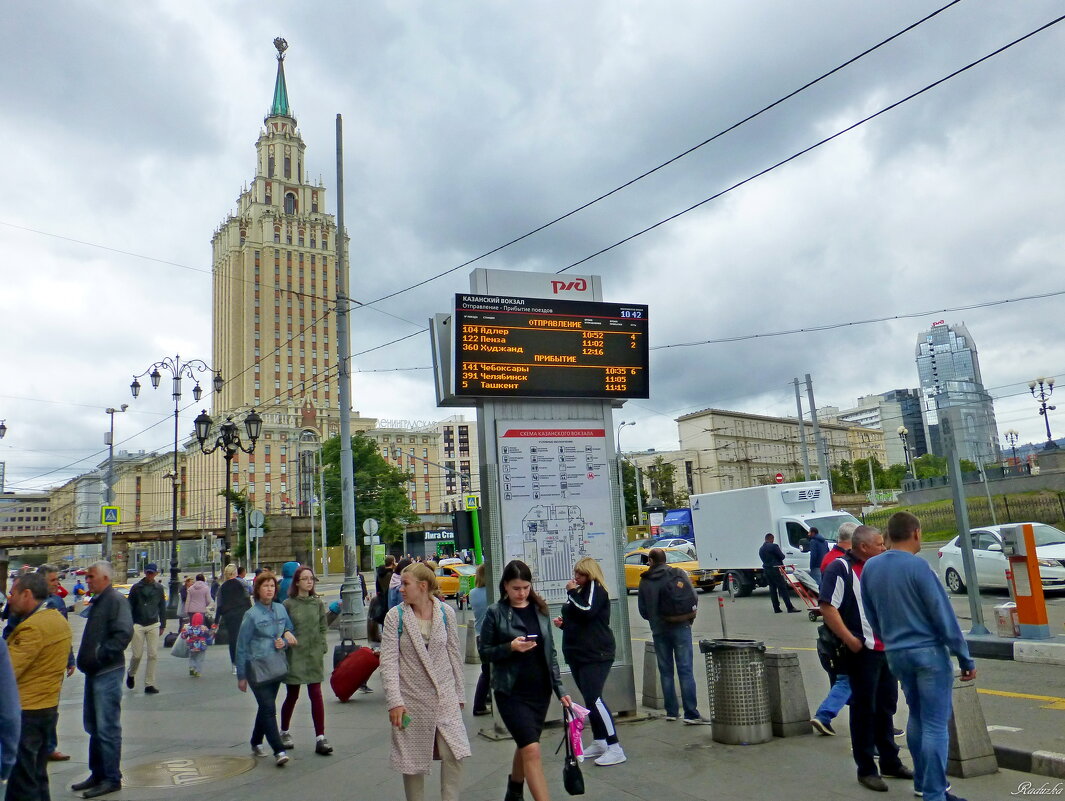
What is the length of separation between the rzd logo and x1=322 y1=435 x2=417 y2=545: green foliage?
200 ft

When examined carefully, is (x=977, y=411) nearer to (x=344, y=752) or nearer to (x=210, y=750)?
(x=344, y=752)

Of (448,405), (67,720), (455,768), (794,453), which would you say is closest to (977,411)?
(448,405)

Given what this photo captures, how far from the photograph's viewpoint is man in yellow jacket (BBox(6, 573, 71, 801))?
224 inches

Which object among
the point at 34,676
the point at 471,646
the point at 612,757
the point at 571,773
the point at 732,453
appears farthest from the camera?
the point at 732,453

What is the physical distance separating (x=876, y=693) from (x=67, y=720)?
10161 millimetres

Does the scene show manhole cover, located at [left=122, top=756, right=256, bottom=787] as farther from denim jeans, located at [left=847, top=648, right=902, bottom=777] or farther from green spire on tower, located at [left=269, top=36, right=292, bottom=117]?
green spire on tower, located at [left=269, top=36, right=292, bottom=117]

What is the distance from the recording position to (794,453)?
111375mm

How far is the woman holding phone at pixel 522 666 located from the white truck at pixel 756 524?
59.4 feet

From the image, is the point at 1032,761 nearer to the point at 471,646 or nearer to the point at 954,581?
the point at 471,646

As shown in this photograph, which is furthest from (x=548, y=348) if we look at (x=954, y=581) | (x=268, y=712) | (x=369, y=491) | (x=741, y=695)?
(x=369, y=491)

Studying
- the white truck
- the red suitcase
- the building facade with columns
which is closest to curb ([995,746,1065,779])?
the red suitcase

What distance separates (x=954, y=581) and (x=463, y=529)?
11.9m

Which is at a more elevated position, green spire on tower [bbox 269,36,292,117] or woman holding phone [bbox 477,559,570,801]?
green spire on tower [bbox 269,36,292,117]

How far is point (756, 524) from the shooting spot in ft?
78.7
